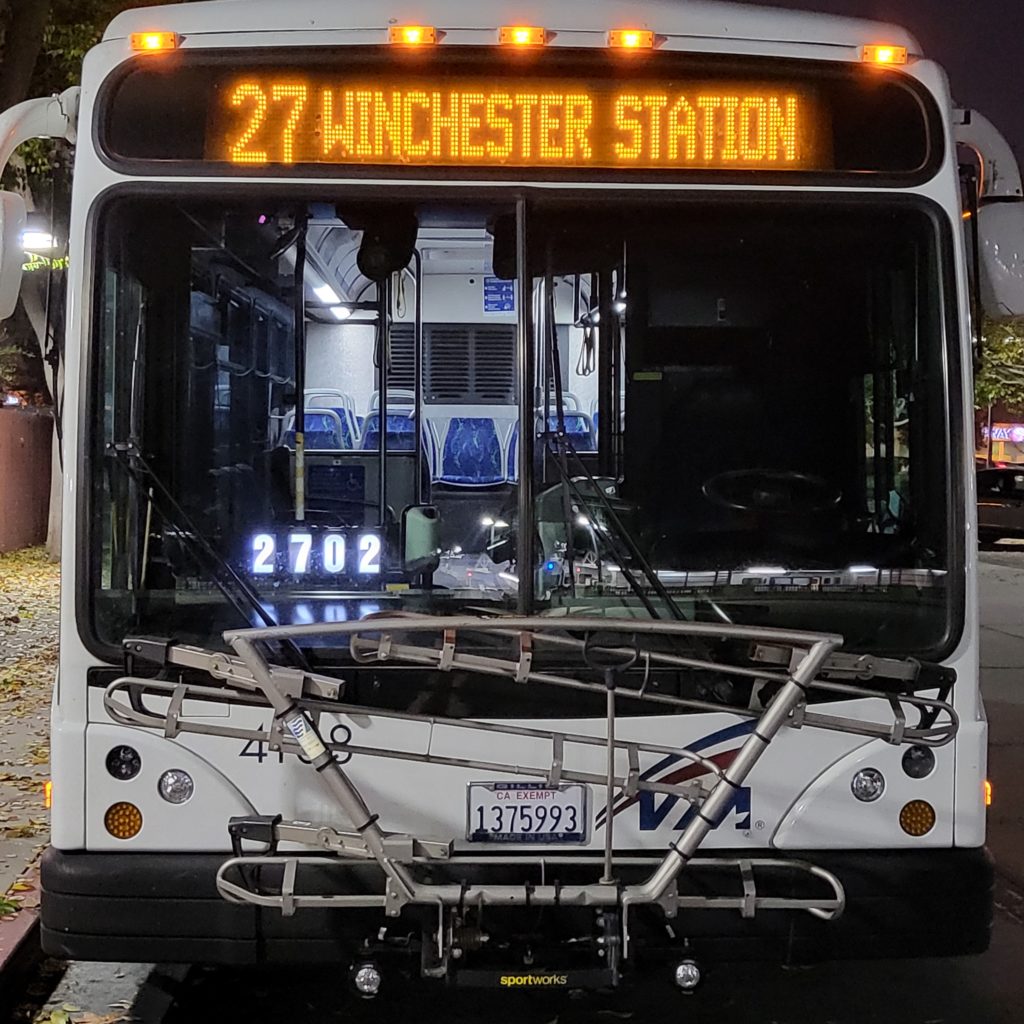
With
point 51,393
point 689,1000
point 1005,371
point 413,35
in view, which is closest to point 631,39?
point 413,35

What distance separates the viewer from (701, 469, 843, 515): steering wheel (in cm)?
405

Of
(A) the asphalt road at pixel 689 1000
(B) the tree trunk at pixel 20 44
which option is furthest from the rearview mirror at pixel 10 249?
(B) the tree trunk at pixel 20 44

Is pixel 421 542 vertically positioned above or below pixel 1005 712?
above

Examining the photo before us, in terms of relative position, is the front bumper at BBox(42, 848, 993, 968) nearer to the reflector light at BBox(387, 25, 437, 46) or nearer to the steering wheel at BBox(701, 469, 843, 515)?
the steering wheel at BBox(701, 469, 843, 515)

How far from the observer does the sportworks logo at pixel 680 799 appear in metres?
3.75

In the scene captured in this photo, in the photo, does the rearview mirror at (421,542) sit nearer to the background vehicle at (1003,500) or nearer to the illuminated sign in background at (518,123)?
the illuminated sign in background at (518,123)

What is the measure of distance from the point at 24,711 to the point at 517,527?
6655 millimetres

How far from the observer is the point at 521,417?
12.5 ft

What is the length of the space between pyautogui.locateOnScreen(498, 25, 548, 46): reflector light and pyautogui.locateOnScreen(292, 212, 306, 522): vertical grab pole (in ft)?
2.60

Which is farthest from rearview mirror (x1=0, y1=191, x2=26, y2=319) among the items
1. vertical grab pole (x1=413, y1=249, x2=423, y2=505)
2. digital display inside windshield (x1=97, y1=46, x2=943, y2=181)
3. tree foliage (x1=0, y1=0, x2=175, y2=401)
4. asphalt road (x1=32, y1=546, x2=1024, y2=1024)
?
tree foliage (x1=0, y1=0, x2=175, y2=401)

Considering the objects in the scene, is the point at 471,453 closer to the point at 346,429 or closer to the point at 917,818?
the point at 346,429

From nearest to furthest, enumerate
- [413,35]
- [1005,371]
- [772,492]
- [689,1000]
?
1. [413,35]
2. [772,492]
3. [689,1000]
4. [1005,371]

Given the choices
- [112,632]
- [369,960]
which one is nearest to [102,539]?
[112,632]

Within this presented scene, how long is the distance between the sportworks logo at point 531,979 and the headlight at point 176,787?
98 cm
